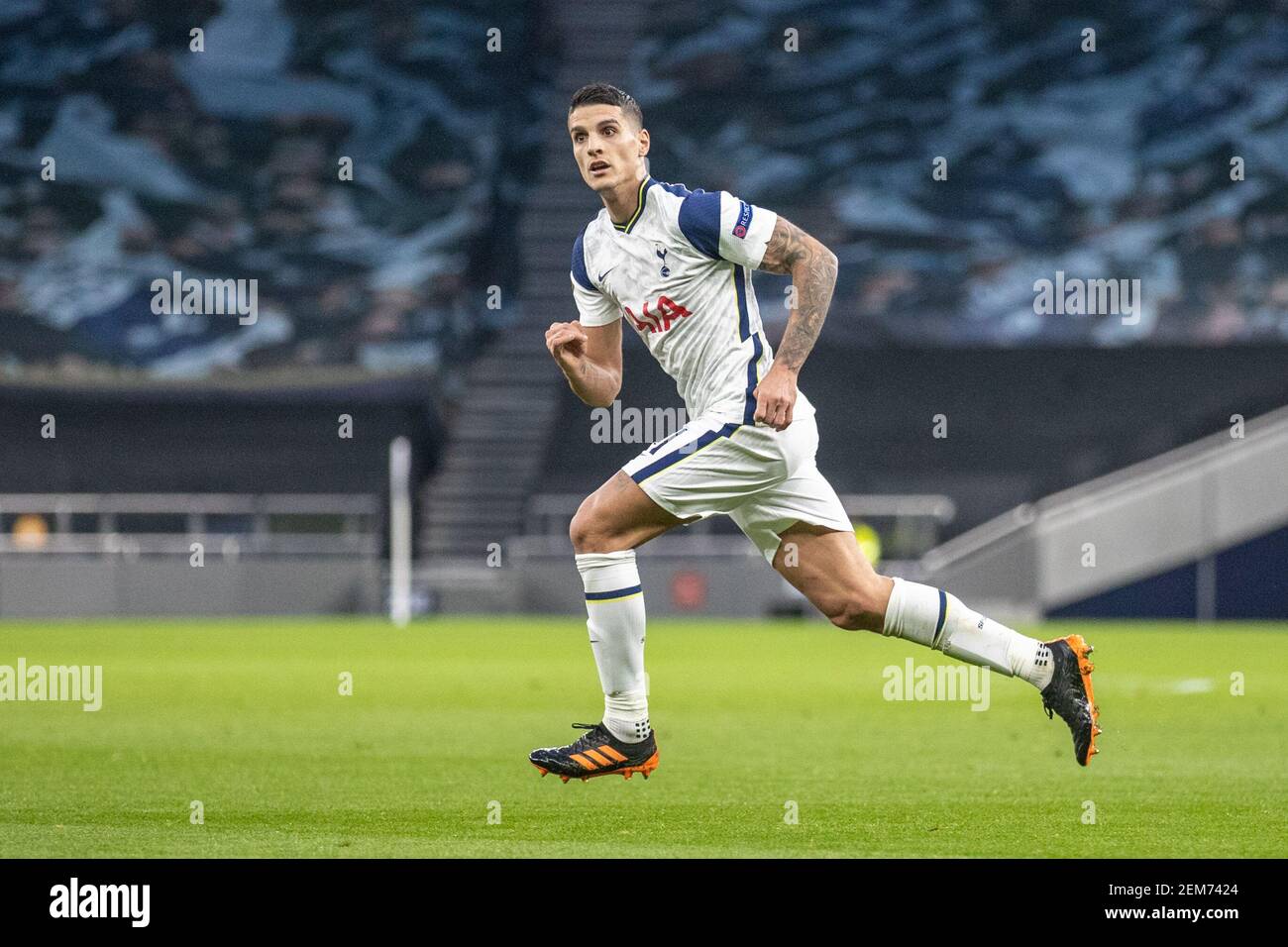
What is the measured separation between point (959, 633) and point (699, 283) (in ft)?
5.30

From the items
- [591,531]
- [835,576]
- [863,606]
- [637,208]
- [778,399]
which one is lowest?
[863,606]

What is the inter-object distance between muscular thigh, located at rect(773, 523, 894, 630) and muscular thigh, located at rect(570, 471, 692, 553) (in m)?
0.45

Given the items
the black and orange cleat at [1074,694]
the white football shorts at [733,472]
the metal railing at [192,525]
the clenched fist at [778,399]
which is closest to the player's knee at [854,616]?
the white football shorts at [733,472]

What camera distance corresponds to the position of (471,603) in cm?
2925

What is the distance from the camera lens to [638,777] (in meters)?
8.34

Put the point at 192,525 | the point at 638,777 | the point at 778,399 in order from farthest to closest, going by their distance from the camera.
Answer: the point at 192,525 → the point at 638,777 → the point at 778,399

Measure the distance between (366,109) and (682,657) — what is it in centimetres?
1906

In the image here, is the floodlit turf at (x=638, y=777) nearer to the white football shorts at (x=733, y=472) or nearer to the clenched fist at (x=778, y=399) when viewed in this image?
the white football shorts at (x=733, y=472)

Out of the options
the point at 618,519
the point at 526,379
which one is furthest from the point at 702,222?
the point at 526,379

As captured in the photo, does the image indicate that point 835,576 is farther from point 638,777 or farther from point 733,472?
point 638,777
